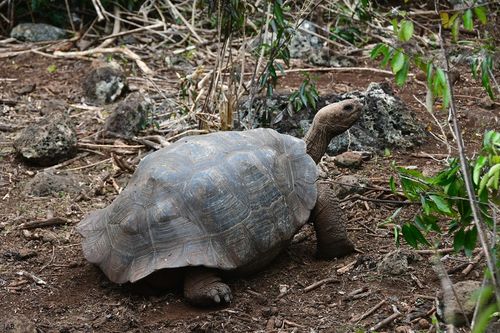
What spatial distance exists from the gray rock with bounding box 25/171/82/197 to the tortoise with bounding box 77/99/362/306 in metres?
1.08

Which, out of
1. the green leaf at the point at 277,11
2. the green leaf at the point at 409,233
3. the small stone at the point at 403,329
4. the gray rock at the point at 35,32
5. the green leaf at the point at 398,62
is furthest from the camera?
the gray rock at the point at 35,32

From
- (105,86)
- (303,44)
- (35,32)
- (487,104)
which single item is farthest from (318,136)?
(35,32)

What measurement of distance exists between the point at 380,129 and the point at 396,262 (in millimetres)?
1907

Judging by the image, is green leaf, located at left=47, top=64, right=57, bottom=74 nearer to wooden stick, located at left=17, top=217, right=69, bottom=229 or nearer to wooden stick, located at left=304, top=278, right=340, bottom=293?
wooden stick, located at left=17, top=217, right=69, bottom=229

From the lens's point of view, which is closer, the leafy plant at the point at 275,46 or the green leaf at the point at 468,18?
the green leaf at the point at 468,18

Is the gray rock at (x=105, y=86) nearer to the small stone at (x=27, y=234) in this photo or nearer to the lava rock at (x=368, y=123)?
the lava rock at (x=368, y=123)

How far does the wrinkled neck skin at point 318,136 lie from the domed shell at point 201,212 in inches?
Answer: 21.7

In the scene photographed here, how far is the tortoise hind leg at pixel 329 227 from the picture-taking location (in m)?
4.21

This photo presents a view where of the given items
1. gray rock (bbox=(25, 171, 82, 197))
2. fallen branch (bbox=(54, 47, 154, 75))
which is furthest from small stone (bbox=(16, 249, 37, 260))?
fallen branch (bbox=(54, 47, 154, 75))

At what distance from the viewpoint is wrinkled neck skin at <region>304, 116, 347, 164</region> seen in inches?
185

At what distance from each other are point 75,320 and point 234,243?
2.59 ft

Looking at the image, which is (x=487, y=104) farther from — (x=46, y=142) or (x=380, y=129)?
(x=46, y=142)

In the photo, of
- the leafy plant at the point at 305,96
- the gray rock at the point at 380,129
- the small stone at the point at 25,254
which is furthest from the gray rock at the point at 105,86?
the small stone at the point at 25,254

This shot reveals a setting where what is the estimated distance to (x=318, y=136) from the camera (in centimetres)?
473
